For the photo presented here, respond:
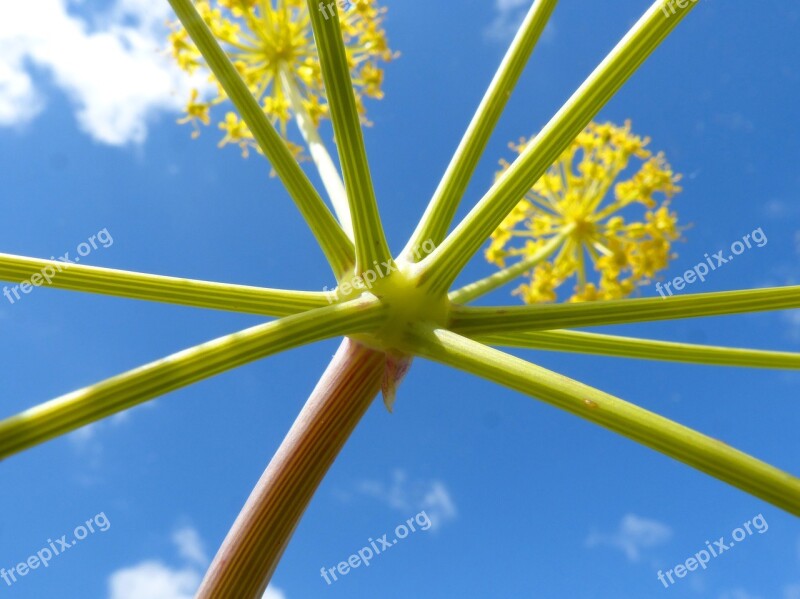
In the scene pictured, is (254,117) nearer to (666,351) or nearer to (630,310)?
(630,310)

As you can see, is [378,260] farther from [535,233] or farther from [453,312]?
[535,233]

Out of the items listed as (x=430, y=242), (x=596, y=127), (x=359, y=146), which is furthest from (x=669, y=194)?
(x=359, y=146)

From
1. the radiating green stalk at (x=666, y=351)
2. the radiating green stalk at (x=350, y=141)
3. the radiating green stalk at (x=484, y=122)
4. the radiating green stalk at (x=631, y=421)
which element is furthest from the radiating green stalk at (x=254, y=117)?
the radiating green stalk at (x=666, y=351)

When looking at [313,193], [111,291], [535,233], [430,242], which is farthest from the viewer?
[535,233]

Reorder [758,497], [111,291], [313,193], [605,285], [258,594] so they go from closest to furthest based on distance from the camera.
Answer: [758,497], [258,594], [111,291], [313,193], [605,285]

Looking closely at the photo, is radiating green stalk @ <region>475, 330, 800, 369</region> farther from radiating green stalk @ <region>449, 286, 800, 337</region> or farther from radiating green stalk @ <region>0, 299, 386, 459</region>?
radiating green stalk @ <region>0, 299, 386, 459</region>

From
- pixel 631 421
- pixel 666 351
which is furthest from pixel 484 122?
pixel 631 421

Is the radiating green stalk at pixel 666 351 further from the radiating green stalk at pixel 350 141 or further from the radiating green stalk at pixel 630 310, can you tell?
the radiating green stalk at pixel 350 141
